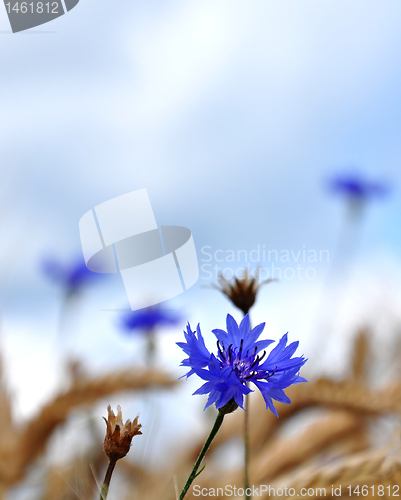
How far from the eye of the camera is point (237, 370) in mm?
238

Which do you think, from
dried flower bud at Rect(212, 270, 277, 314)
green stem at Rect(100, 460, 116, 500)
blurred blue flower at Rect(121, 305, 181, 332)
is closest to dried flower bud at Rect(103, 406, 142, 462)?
green stem at Rect(100, 460, 116, 500)

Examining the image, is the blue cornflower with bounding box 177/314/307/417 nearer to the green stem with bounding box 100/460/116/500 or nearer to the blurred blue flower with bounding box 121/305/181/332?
the green stem with bounding box 100/460/116/500

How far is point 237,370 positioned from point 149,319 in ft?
2.66

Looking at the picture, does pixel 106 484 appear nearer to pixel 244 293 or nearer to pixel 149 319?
pixel 244 293

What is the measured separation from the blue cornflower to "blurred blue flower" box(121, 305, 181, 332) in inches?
31.1

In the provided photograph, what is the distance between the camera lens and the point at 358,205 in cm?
150

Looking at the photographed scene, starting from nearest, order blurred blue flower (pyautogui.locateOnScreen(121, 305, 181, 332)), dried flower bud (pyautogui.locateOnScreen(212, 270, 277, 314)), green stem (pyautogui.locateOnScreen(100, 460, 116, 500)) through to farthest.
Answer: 1. green stem (pyautogui.locateOnScreen(100, 460, 116, 500))
2. dried flower bud (pyautogui.locateOnScreen(212, 270, 277, 314))
3. blurred blue flower (pyautogui.locateOnScreen(121, 305, 181, 332))

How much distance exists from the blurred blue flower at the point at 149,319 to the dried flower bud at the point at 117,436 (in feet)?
2.67

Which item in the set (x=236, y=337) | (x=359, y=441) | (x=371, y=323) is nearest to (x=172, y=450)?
(x=359, y=441)

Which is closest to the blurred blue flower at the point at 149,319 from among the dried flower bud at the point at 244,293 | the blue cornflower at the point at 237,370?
the dried flower bud at the point at 244,293

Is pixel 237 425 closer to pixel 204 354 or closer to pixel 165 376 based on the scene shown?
pixel 165 376

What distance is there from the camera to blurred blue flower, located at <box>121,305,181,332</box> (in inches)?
40.0

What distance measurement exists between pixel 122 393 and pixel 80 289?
1.54ft

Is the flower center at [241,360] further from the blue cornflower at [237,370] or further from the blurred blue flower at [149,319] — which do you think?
the blurred blue flower at [149,319]
